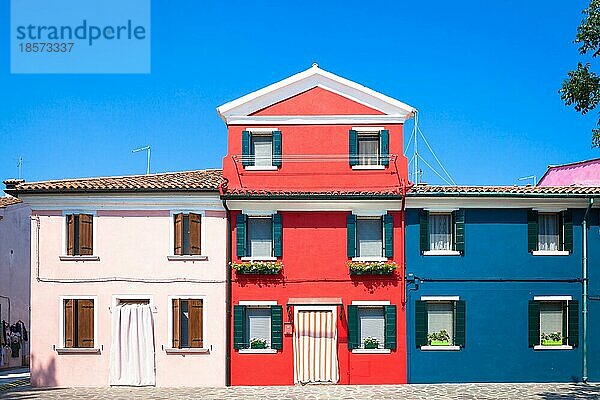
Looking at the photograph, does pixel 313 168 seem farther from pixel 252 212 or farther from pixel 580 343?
pixel 580 343

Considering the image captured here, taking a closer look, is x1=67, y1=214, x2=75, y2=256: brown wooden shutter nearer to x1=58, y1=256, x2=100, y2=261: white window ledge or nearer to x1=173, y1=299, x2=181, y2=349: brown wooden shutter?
x1=58, y1=256, x2=100, y2=261: white window ledge

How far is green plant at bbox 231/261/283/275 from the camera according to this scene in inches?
893

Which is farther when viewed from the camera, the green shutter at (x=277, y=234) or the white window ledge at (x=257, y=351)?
the green shutter at (x=277, y=234)

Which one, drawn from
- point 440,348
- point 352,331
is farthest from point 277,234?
point 440,348

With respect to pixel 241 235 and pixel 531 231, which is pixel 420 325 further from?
pixel 241 235

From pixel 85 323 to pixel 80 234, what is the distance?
8.86 ft

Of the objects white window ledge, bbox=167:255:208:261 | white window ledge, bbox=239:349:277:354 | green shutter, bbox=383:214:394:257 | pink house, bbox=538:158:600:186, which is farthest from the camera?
pink house, bbox=538:158:600:186

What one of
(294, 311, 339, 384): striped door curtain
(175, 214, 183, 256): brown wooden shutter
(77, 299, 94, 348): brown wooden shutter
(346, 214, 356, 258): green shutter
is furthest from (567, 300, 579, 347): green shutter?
(77, 299, 94, 348): brown wooden shutter

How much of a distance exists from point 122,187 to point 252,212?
3987 millimetres

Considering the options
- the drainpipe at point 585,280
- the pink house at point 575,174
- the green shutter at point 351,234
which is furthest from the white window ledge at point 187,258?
the pink house at point 575,174

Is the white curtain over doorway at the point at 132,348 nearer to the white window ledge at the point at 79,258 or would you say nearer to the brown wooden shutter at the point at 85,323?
the brown wooden shutter at the point at 85,323

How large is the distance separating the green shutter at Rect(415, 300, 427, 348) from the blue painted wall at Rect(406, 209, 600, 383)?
129 mm

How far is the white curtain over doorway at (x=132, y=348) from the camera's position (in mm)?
22578

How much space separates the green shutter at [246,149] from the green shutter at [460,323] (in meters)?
7.73
